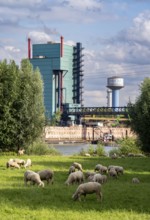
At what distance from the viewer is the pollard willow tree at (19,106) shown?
50156mm

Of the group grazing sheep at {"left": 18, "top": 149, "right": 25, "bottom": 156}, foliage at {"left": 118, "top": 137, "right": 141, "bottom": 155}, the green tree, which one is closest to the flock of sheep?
grazing sheep at {"left": 18, "top": 149, "right": 25, "bottom": 156}

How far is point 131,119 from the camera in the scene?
58.7 m

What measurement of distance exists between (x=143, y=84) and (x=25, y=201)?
41189 millimetres

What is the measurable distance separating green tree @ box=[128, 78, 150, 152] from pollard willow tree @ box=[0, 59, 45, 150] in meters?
11.2

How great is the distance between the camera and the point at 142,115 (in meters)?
56.1

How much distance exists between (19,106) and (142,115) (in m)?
14.0

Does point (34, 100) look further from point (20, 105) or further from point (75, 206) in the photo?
point (75, 206)

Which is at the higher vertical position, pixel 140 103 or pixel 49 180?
pixel 140 103

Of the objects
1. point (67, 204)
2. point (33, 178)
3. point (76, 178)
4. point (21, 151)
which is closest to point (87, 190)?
point (67, 204)

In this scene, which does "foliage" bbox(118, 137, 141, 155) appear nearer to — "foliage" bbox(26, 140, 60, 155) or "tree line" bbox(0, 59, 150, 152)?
"foliage" bbox(26, 140, 60, 155)

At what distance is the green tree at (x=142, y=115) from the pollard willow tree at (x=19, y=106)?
36.8ft

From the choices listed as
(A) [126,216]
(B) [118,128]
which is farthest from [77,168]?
(B) [118,128]

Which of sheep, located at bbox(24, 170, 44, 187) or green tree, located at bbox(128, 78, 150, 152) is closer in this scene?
sheep, located at bbox(24, 170, 44, 187)

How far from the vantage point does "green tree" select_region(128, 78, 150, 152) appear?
5609cm
